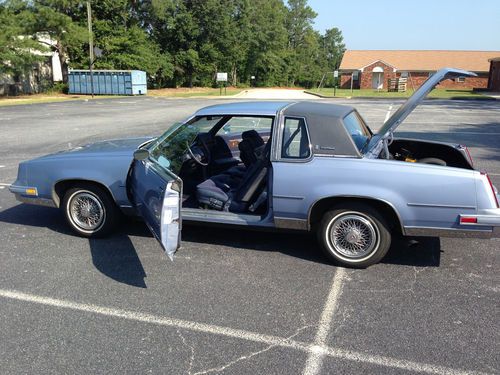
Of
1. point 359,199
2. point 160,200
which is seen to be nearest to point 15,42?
point 160,200

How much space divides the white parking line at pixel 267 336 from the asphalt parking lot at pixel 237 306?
0.4 inches

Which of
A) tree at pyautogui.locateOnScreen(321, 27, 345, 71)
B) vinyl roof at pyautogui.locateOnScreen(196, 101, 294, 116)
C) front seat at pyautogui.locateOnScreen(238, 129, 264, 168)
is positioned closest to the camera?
vinyl roof at pyautogui.locateOnScreen(196, 101, 294, 116)

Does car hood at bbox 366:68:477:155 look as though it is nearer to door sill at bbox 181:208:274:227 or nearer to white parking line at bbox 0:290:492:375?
door sill at bbox 181:208:274:227

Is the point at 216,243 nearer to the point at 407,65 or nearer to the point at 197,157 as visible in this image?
the point at 197,157

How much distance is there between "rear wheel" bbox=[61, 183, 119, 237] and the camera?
16.3 feet

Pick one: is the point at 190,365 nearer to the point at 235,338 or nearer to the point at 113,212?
the point at 235,338

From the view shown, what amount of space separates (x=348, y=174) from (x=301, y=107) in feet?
2.98

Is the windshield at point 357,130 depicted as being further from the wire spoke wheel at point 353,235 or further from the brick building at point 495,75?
the brick building at point 495,75

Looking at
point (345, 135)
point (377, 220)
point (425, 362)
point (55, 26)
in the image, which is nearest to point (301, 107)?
point (345, 135)

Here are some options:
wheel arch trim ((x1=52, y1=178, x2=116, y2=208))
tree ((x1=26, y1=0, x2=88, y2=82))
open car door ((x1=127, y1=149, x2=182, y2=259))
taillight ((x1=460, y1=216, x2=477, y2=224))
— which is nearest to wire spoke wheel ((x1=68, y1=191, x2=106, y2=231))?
wheel arch trim ((x1=52, y1=178, x2=116, y2=208))

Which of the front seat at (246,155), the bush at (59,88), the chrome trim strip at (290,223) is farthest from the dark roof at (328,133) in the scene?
the bush at (59,88)

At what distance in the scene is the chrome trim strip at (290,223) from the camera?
434cm

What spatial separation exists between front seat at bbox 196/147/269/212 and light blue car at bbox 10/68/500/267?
1cm

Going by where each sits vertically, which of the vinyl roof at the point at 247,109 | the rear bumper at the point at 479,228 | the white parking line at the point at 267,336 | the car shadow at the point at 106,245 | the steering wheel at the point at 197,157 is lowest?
the white parking line at the point at 267,336
